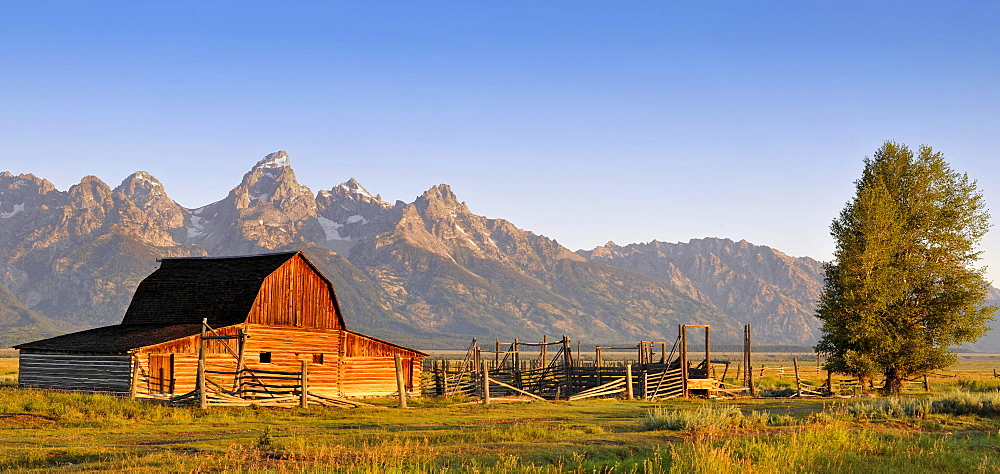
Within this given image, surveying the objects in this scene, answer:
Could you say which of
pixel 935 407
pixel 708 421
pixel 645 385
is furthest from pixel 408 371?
pixel 708 421

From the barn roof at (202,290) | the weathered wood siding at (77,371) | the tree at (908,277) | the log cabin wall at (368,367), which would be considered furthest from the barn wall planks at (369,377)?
the tree at (908,277)

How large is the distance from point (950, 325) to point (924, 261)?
3.37 metres

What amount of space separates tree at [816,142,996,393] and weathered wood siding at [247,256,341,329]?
2679 centimetres

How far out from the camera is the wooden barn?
129 feet

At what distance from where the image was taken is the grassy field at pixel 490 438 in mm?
16141

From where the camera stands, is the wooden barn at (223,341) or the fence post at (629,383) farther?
the fence post at (629,383)

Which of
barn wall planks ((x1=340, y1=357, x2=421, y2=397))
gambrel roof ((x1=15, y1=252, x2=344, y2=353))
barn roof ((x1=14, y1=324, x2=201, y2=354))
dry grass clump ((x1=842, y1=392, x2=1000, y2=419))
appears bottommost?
barn wall planks ((x1=340, y1=357, x2=421, y2=397))

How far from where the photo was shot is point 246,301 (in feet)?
144

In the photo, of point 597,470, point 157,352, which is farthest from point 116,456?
point 157,352

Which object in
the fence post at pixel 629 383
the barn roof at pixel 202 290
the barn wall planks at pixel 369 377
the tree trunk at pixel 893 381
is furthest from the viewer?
the barn wall planks at pixel 369 377

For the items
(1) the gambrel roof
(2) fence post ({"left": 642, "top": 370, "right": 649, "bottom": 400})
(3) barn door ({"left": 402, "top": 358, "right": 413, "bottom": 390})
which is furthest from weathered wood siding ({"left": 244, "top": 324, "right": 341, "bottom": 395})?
(2) fence post ({"left": 642, "top": 370, "right": 649, "bottom": 400})

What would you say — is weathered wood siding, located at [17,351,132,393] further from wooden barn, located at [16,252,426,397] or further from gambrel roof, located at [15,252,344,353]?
gambrel roof, located at [15,252,344,353]

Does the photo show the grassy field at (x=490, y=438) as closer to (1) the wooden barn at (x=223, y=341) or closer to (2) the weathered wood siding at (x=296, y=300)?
(1) the wooden barn at (x=223, y=341)

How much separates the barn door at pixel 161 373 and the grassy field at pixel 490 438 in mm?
4991
